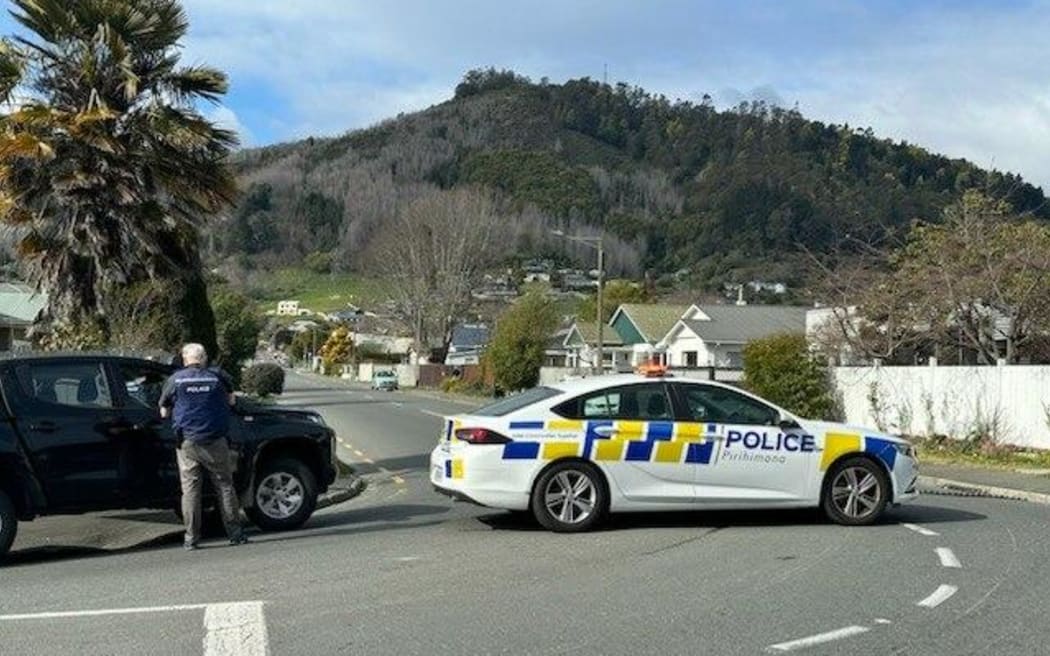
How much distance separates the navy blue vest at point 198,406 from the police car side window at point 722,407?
439 centimetres

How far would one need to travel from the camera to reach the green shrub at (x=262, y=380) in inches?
2068

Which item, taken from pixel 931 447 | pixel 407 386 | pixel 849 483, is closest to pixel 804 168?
pixel 407 386

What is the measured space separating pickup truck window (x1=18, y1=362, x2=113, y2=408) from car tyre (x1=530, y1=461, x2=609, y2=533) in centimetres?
412

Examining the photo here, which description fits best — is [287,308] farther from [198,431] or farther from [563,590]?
[563,590]

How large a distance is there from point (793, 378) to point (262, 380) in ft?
99.6

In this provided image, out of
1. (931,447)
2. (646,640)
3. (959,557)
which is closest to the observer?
(646,640)

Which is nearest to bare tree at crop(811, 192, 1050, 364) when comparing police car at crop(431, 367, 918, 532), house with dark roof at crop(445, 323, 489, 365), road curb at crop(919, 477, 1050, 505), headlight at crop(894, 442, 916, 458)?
road curb at crop(919, 477, 1050, 505)

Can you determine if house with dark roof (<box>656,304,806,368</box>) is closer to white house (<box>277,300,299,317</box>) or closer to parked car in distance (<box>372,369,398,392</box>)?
parked car in distance (<box>372,369,398,392</box>)

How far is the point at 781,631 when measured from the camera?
25.5ft

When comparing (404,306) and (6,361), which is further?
(404,306)

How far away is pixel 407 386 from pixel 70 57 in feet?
221

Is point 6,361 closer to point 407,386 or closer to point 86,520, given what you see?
point 86,520

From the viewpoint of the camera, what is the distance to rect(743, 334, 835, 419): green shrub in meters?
27.9

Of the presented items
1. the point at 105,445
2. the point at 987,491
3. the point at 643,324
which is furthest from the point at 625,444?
the point at 643,324
